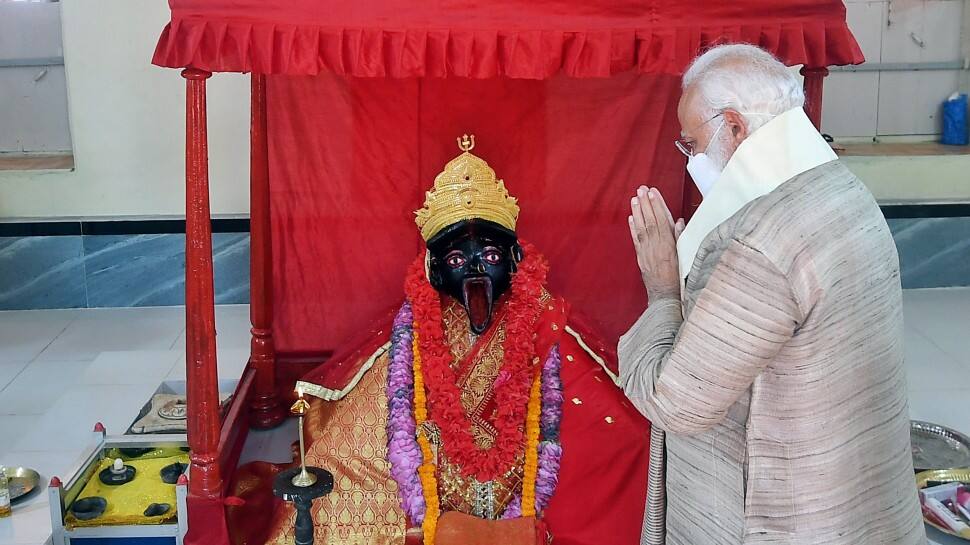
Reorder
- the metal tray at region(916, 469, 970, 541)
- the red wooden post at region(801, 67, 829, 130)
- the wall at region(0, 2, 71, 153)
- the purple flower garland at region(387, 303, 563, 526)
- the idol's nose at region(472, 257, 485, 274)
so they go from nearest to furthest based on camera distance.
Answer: the red wooden post at region(801, 67, 829, 130)
the purple flower garland at region(387, 303, 563, 526)
the idol's nose at region(472, 257, 485, 274)
the metal tray at region(916, 469, 970, 541)
the wall at region(0, 2, 71, 153)

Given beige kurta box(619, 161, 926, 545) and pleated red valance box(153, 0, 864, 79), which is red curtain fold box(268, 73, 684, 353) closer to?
pleated red valance box(153, 0, 864, 79)

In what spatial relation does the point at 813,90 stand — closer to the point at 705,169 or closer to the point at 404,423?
the point at 705,169

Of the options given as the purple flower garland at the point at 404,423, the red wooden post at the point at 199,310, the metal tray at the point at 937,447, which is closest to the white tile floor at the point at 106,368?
the metal tray at the point at 937,447

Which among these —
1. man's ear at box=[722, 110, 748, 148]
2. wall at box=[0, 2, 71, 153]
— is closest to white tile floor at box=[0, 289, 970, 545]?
wall at box=[0, 2, 71, 153]

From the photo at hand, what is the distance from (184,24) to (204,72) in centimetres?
21

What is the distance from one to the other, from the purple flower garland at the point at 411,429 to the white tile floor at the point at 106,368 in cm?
144

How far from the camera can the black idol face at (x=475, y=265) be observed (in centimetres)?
368

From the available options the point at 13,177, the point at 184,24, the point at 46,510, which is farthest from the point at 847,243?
the point at 13,177

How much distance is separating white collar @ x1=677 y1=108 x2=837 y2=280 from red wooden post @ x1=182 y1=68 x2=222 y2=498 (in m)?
1.86

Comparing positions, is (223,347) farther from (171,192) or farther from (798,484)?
(798,484)

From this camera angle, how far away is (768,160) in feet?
6.23

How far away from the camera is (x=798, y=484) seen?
1.91 meters

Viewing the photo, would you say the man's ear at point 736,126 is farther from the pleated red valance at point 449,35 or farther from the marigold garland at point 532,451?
the marigold garland at point 532,451

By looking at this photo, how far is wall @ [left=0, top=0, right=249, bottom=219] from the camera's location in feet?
19.9
